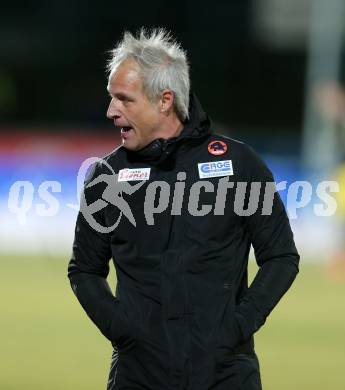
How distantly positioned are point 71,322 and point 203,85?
19847 millimetres

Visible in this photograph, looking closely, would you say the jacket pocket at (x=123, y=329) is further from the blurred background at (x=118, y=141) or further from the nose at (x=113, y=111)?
the blurred background at (x=118, y=141)

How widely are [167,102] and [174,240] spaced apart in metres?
0.52

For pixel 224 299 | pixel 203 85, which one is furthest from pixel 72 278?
pixel 203 85

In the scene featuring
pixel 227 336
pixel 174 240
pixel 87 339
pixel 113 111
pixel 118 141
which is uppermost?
pixel 118 141

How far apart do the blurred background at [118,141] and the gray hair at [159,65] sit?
4.40 metres

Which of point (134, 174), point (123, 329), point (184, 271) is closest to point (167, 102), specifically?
point (134, 174)

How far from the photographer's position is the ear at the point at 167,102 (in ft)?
13.6

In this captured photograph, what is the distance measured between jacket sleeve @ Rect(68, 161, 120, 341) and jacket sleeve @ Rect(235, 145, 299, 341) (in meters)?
0.50

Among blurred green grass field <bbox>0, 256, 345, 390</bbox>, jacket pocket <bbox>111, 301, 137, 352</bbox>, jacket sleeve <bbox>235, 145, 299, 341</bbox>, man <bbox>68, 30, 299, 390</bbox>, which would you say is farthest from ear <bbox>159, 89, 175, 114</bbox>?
blurred green grass field <bbox>0, 256, 345, 390</bbox>

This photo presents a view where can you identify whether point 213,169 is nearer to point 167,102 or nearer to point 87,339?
point 167,102

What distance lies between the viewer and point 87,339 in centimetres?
1062

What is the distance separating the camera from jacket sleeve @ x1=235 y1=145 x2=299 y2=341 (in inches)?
161

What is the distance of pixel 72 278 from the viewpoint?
428 cm

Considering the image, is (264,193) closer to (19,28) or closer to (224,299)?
(224,299)
